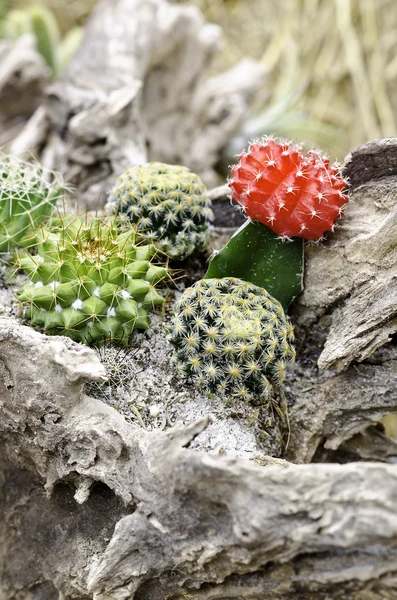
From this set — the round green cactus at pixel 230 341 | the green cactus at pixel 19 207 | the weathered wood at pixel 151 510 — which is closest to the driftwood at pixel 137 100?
the green cactus at pixel 19 207

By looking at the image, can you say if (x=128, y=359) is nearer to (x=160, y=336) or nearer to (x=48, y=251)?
(x=160, y=336)

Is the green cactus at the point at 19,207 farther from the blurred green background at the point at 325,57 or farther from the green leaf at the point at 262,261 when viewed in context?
the blurred green background at the point at 325,57

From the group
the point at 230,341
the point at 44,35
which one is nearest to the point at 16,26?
the point at 44,35

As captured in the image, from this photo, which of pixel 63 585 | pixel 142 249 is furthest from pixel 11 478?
pixel 142 249

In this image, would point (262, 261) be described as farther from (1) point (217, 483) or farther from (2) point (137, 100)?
(2) point (137, 100)

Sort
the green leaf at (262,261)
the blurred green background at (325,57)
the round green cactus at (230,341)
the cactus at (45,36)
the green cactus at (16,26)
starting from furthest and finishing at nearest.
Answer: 1. the blurred green background at (325,57)
2. the green cactus at (16,26)
3. the cactus at (45,36)
4. the green leaf at (262,261)
5. the round green cactus at (230,341)
